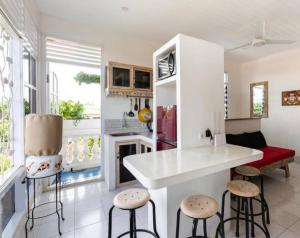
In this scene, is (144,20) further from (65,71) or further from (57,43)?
(65,71)

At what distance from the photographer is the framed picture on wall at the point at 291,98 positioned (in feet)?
13.1

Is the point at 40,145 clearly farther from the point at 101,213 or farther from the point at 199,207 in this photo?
the point at 199,207

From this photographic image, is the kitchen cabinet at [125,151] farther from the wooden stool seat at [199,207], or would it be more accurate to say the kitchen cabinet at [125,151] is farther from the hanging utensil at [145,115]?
the wooden stool seat at [199,207]

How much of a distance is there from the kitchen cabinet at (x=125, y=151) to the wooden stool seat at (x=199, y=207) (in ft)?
4.62

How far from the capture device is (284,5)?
2.37 meters

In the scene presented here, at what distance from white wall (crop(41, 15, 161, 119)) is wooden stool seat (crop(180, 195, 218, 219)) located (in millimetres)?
→ 2278

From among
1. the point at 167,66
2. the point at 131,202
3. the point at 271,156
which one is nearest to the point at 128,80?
the point at 167,66

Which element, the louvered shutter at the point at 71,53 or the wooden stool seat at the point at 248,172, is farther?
the louvered shutter at the point at 71,53

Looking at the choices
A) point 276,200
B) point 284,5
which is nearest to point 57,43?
point 284,5

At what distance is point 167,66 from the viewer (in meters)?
1.95

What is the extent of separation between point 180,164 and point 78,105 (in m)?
3.13

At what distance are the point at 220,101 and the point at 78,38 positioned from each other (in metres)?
2.59

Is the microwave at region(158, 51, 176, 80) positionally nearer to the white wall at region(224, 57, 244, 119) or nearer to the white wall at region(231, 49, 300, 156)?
the white wall at region(224, 57, 244, 119)

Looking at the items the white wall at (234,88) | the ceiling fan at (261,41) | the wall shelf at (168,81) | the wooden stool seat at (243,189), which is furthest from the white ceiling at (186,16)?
the wooden stool seat at (243,189)
